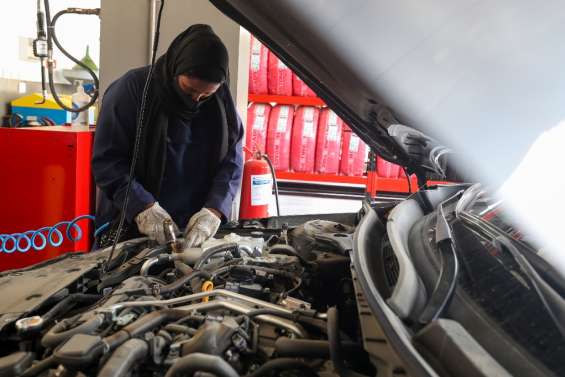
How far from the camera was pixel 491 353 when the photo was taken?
26.3 inches

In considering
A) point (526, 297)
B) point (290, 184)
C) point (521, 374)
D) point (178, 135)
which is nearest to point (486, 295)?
point (526, 297)

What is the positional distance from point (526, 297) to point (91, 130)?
2806mm

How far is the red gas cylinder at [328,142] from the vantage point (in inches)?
191

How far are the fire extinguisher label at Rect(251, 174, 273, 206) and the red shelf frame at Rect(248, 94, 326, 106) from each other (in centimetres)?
204

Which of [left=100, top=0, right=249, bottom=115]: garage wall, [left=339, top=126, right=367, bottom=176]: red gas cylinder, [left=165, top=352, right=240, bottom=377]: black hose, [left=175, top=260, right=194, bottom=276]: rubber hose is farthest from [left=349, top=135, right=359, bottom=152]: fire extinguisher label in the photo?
[left=165, top=352, right=240, bottom=377]: black hose

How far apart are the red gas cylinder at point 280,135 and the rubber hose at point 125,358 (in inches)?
162

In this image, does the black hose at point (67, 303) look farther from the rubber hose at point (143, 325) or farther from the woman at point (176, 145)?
the woman at point (176, 145)

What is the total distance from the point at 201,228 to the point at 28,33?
4.90 meters

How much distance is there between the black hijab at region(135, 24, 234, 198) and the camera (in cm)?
190

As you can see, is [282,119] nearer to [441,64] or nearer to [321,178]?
[321,178]

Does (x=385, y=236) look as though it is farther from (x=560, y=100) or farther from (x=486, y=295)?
(x=560, y=100)

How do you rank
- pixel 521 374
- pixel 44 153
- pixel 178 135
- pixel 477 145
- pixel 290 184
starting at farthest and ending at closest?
pixel 290 184 < pixel 44 153 < pixel 178 135 < pixel 477 145 < pixel 521 374

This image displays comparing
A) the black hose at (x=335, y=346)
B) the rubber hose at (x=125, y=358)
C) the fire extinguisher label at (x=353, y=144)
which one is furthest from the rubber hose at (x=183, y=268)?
the fire extinguisher label at (x=353, y=144)

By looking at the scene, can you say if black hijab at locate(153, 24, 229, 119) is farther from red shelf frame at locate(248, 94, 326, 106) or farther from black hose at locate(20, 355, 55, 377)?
A: red shelf frame at locate(248, 94, 326, 106)
